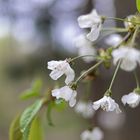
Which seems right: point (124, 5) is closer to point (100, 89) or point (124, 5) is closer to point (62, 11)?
point (100, 89)

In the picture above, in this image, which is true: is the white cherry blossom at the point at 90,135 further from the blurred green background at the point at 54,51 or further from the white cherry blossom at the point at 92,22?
the blurred green background at the point at 54,51

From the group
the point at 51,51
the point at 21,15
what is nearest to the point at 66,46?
the point at 51,51

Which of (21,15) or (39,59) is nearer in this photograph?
(21,15)

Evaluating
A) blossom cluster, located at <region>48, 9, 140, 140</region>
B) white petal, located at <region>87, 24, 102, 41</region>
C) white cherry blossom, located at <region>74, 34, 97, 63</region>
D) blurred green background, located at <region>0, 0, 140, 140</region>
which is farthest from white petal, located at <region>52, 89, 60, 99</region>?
blurred green background, located at <region>0, 0, 140, 140</region>

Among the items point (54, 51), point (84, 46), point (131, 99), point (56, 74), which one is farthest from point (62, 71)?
point (54, 51)

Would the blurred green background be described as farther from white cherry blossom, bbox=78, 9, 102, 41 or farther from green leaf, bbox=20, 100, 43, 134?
white cherry blossom, bbox=78, 9, 102, 41

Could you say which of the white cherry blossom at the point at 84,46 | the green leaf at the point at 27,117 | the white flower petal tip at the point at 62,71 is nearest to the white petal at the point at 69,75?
the white flower petal tip at the point at 62,71

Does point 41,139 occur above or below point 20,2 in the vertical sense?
below
